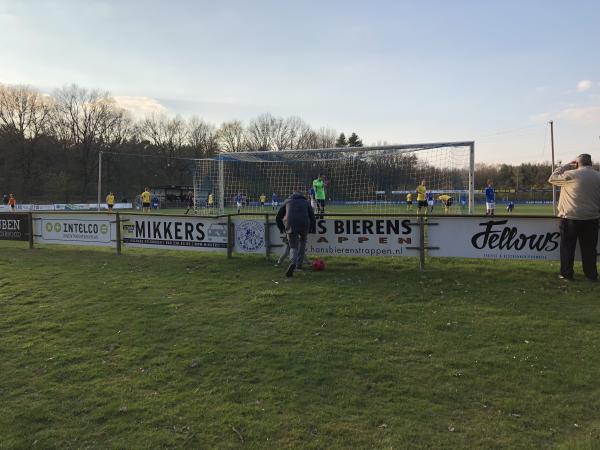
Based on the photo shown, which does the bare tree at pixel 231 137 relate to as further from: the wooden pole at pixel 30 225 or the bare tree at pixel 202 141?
the wooden pole at pixel 30 225

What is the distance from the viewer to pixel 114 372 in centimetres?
494

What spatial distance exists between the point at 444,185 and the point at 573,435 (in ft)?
51.7

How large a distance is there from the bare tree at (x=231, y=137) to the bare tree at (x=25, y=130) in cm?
2968

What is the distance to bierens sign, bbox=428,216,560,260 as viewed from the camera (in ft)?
27.8

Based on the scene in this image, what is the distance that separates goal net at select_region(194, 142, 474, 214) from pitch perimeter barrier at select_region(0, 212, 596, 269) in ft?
17.3

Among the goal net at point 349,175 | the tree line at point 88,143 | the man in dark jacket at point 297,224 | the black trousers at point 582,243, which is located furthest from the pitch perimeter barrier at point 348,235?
the tree line at point 88,143

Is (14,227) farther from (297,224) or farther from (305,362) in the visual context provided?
(305,362)

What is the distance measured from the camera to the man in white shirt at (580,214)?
7625 mm

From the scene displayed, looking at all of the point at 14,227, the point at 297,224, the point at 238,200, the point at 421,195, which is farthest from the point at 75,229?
the point at 421,195

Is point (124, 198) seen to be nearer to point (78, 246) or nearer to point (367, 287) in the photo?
point (78, 246)

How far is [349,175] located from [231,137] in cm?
6947

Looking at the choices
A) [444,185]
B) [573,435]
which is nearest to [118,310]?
[573,435]

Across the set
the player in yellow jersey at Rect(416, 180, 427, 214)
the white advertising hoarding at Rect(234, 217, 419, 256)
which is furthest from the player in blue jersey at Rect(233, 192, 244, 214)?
the white advertising hoarding at Rect(234, 217, 419, 256)

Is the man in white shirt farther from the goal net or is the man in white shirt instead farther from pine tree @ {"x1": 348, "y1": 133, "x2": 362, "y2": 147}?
pine tree @ {"x1": 348, "y1": 133, "x2": 362, "y2": 147}
